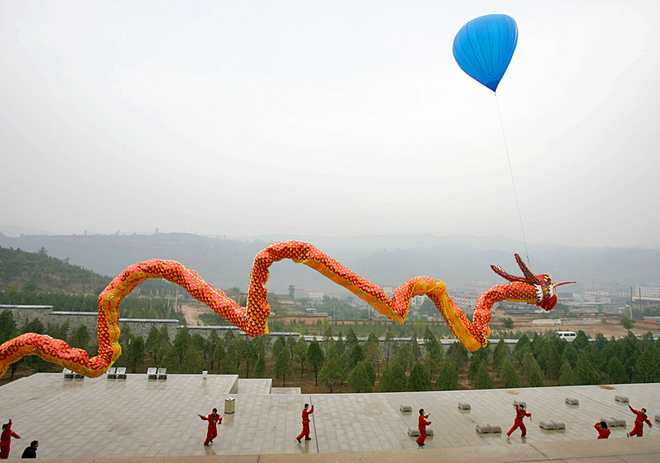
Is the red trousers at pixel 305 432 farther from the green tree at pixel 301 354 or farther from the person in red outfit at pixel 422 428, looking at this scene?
the green tree at pixel 301 354

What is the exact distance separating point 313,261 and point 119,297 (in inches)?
147

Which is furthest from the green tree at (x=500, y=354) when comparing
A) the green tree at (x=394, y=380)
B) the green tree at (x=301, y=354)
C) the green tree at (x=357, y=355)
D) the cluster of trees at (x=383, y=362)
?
the green tree at (x=301, y=354)

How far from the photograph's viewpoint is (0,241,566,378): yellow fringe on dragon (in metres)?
6.34

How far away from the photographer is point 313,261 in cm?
649

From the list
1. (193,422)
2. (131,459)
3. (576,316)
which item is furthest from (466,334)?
(576,316)

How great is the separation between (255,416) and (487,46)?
14.1 meters

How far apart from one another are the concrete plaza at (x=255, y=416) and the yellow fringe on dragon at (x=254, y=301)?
2627 mm

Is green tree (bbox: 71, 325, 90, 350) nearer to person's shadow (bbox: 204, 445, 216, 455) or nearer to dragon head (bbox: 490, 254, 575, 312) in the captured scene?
person's shadow (bbox: 204, 445, 216, 455)

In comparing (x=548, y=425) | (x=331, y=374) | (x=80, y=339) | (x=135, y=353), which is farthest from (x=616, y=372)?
(x=80, y=339)

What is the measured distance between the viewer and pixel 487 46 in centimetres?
1134

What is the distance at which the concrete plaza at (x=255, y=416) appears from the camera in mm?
9977

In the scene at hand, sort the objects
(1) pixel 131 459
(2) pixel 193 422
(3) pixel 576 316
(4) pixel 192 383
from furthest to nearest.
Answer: (3) pixel 576 316
(4) pixel 192 383
(2) pixel 193 422
(1) pixel 131 459

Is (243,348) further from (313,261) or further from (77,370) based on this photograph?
(313,261)

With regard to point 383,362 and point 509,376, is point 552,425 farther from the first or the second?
point 383,362
